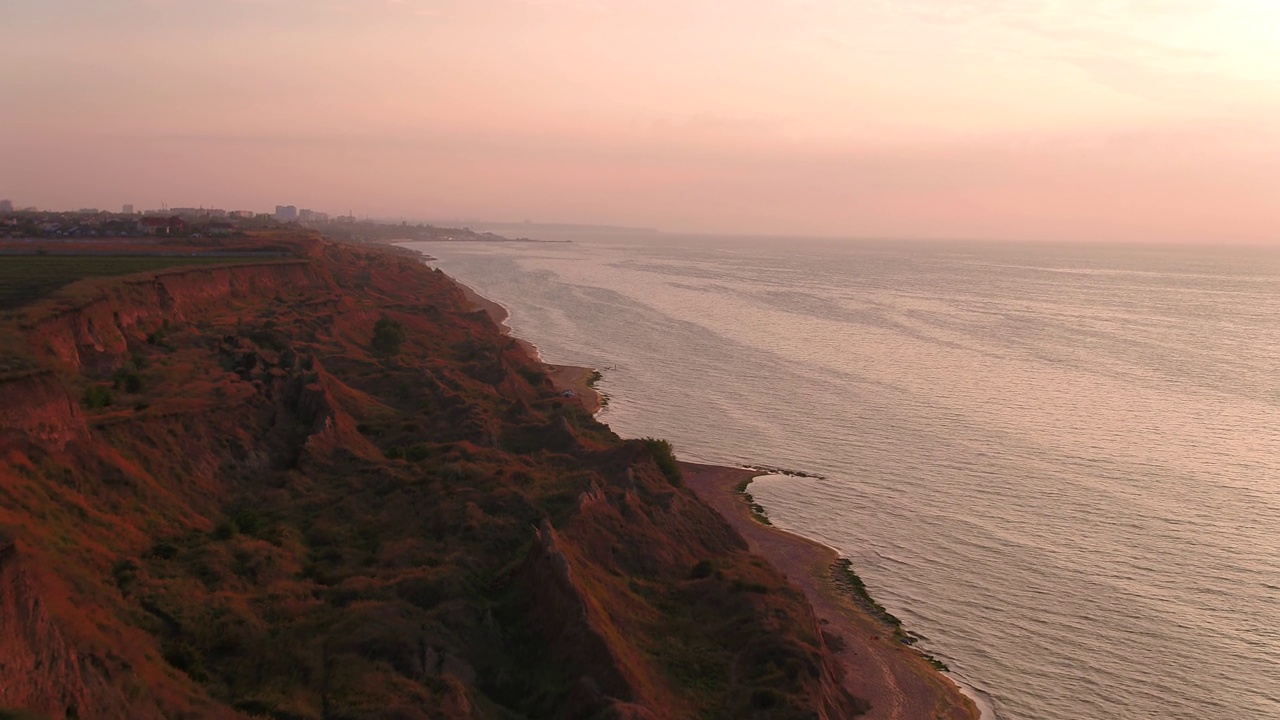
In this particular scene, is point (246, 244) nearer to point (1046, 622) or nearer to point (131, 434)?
point (131, 434)

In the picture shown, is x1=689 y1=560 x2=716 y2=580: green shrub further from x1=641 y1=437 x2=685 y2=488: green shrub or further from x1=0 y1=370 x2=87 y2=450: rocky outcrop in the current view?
x1=0 y1=370 x2=87 y2=450: rocky outcrop

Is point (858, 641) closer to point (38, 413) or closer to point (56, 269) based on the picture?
point (38, 413)

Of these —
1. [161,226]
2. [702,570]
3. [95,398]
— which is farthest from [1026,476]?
[161,226]

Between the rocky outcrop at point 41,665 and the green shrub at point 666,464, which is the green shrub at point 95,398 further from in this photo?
the green shrub at point 666,464

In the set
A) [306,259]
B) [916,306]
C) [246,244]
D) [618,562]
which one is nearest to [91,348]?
[618,562]

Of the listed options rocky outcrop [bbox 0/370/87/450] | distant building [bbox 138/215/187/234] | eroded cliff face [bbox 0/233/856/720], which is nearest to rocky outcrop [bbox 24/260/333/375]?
eroded cliff face [bbox 0/233/856/720]

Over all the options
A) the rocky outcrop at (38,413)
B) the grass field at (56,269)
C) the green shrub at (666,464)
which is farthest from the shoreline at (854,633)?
the grass field at (56,269)
